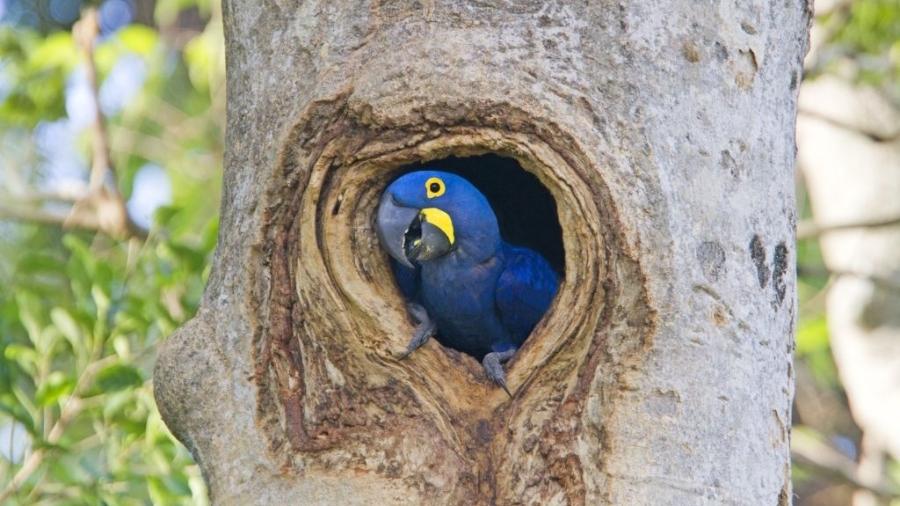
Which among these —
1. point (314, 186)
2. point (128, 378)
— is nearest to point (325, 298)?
point (314, 186)

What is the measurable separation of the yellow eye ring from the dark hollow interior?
20.4 inches

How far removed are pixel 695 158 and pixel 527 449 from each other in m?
0.86

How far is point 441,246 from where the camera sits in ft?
12.3

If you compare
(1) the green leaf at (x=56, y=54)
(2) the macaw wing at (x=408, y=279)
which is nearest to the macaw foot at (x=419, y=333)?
(2) the macaw wing at (x=408, y=279)

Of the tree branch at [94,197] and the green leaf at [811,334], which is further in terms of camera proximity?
the green leaf at [811,334]

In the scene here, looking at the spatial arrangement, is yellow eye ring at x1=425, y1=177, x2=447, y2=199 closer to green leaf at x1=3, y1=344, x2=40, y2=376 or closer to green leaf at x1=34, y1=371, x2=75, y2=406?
green leaf at x1=34, y1=371, x2=75, y2=406

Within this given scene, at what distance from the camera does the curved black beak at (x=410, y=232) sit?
10.9 feet

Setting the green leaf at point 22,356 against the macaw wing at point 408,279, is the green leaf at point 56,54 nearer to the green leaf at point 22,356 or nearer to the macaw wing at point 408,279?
the green leaf at point 22,356

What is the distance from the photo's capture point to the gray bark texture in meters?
2.80

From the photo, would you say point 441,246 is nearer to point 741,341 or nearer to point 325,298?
point 325,298

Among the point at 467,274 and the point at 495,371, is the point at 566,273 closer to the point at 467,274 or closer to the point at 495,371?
the point at 495,371

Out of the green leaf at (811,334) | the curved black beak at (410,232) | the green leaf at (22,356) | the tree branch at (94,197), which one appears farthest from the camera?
the green leaf at (811,334)

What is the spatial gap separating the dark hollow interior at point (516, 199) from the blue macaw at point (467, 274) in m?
0.39

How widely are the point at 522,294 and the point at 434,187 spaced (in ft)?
1.95
